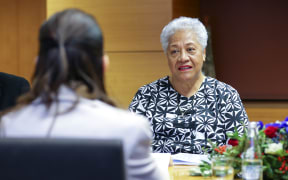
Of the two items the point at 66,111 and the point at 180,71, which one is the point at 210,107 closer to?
the point at 180,71

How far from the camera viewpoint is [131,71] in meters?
4.91

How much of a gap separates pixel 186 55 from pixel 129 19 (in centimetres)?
178

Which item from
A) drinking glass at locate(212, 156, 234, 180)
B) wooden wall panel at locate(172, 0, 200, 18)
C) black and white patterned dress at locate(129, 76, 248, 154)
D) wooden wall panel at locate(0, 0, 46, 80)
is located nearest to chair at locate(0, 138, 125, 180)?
drinking glass at locate(212, 156, 234, 180)

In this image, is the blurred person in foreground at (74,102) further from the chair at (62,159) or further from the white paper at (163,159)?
the white paper at (163,159)

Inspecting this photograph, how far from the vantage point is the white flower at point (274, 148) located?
203 cm

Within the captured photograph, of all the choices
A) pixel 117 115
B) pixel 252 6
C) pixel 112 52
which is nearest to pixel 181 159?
pixel 117 115

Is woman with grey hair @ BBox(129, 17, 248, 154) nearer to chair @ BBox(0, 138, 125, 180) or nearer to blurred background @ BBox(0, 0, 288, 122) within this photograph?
blurred background @ BBox(0, 0, 288, 122)

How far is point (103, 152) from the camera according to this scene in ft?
3.93

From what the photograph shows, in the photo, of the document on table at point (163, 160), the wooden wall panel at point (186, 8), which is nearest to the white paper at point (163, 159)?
the document on table at point (163, 160)

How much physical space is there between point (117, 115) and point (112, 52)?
12.1ft

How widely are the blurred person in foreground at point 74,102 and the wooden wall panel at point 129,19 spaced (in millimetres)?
3416

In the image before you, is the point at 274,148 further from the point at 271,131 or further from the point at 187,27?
the point at 187,27

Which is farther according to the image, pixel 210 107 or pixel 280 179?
pixel 210 107

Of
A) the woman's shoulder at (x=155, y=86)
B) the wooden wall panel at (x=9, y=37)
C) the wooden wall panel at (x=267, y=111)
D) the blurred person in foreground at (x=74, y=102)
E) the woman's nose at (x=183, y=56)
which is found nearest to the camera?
the blurred person in foreground at (x=74, y=102)
